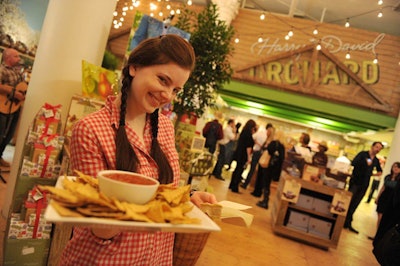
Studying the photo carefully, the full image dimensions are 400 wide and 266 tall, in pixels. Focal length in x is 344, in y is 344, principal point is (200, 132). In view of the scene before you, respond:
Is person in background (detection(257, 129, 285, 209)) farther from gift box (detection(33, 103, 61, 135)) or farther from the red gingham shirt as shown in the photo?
the red gingham shirt

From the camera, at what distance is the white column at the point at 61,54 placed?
3.15 metres

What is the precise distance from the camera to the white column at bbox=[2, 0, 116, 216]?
10.3ft

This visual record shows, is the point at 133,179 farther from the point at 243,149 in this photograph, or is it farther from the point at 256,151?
the point at 256,151

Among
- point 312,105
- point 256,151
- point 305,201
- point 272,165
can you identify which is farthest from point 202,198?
point 312,105

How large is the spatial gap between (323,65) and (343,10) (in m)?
1.93

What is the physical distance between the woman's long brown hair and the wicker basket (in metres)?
1.76

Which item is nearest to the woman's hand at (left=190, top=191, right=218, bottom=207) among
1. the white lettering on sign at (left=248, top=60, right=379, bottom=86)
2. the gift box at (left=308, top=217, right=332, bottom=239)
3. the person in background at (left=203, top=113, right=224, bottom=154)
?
the gift box at (left=308, top=217, right=332, bottom=239)

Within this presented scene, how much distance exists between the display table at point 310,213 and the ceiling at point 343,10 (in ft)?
22.2

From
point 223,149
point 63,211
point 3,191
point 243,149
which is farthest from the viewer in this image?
point 223,149

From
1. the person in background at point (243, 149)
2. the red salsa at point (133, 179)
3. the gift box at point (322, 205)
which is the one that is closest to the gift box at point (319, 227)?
the gift box at point (322, 205)

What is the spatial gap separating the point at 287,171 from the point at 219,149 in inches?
172

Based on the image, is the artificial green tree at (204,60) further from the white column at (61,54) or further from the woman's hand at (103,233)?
the woman's hand at (103,233)

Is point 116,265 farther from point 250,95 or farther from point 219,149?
point 250,95

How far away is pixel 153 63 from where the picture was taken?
111cm
